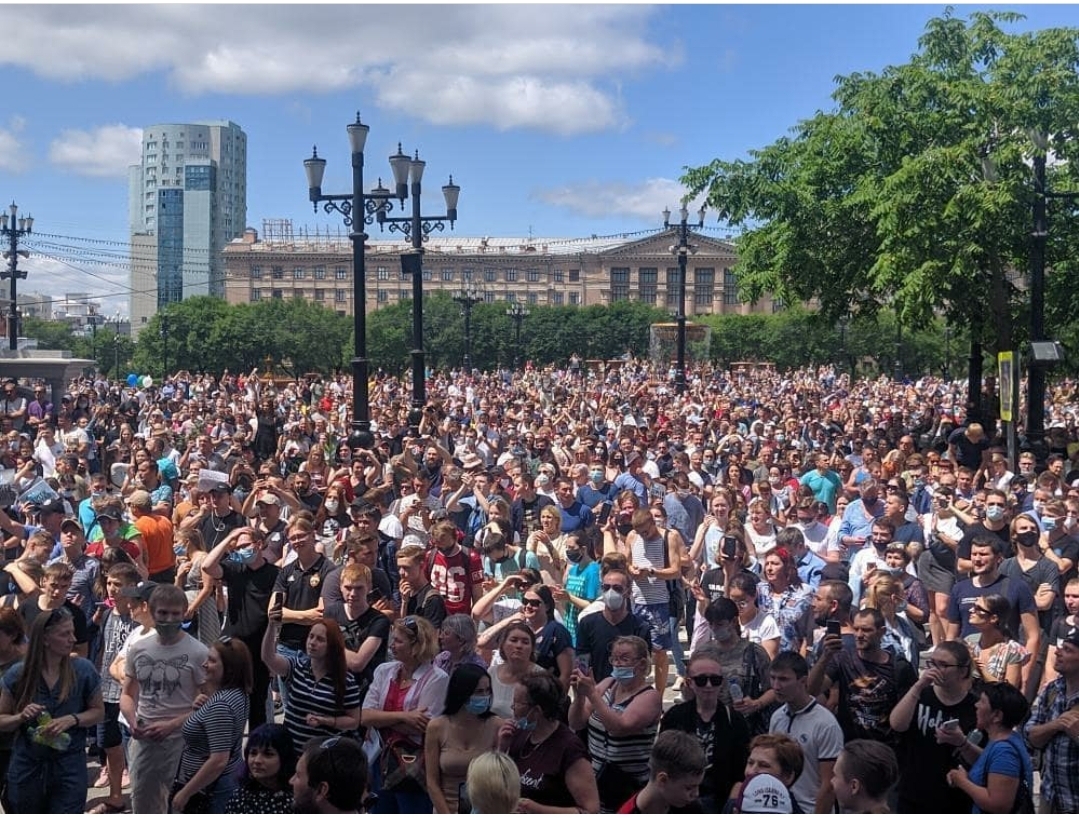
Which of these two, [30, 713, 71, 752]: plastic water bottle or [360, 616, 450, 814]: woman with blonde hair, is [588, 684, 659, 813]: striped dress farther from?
[30, 713, 71, 752]: plastic water bottle

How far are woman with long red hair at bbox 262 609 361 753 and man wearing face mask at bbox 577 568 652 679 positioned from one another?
1674mm

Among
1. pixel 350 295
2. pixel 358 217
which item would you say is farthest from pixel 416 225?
pixel 350 295

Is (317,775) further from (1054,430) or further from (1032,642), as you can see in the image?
(1054,430)

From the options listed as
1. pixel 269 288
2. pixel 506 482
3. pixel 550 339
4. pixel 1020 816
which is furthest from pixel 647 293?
pixel 1020 816

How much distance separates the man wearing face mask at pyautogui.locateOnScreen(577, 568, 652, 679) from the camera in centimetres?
687

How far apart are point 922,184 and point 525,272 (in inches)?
4327

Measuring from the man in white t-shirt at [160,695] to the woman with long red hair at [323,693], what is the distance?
697 millimetres

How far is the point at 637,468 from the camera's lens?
44.9ft

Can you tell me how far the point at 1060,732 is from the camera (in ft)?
16.8

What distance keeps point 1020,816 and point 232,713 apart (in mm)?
3316

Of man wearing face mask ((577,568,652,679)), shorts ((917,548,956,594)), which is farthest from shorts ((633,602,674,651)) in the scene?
shorts ((917,548,956,594))

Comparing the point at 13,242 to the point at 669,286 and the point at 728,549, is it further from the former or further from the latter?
the point at 669,286

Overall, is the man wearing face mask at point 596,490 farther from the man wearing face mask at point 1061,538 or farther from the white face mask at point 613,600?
the white face mask at point 613,600

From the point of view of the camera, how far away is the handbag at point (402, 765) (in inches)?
213
